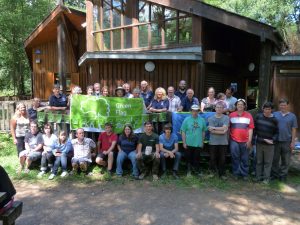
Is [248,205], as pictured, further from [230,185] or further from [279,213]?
[230,185]

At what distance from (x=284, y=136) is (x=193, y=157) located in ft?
6.78

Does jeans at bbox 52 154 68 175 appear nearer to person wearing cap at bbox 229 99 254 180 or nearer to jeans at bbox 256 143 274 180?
person wearing cap at bbox 229 99 254 180

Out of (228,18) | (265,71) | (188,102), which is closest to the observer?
(188,102)

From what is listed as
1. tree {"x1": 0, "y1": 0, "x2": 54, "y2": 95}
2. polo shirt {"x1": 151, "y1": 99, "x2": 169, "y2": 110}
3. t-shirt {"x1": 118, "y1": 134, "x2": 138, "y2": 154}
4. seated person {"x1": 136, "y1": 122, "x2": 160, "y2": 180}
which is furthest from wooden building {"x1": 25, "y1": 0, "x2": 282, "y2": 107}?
tree {"x1": 0, "y1": 0, "x2": 54, "y2": 95}

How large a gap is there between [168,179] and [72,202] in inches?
88.2

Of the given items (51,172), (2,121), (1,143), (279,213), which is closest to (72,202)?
(51,172)

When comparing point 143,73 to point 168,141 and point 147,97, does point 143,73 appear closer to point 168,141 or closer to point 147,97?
point 147,97

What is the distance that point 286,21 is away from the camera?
82.3 feet

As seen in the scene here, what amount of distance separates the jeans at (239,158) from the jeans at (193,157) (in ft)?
2.63

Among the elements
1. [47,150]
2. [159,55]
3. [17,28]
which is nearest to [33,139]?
[47,150]

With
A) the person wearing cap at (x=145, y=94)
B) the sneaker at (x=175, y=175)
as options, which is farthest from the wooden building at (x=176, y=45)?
the sneaker at (x=175, y=175)

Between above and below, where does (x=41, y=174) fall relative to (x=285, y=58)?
below

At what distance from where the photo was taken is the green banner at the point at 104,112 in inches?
310

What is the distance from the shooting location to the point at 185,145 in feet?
23.9
